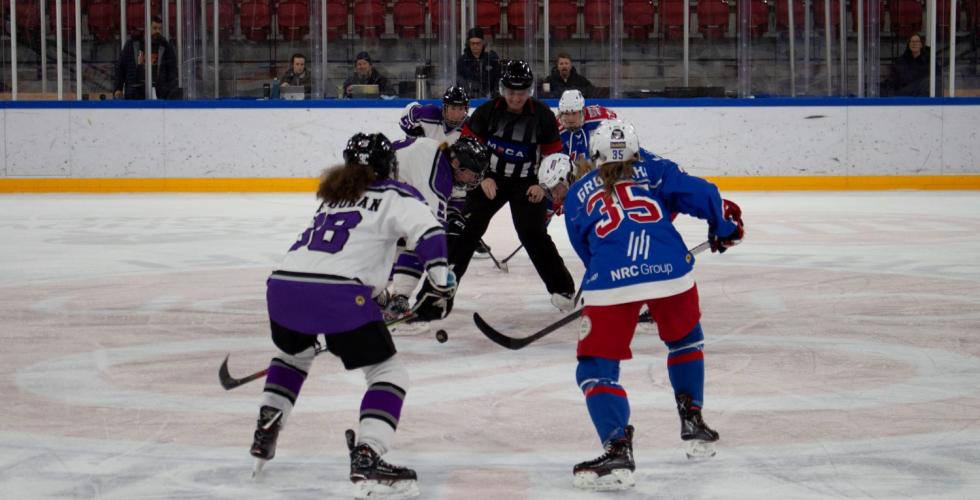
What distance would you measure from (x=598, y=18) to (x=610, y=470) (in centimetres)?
1030

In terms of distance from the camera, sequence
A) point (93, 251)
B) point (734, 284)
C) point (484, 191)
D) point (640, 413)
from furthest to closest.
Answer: point (93, 251) < point (734, 284) < point (484, 191) < point (640, 413)

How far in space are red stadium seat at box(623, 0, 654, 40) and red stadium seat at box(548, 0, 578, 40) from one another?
540 mm

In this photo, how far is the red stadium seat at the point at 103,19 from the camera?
12.9 m

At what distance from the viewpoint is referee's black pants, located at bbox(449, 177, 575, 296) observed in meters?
5.94

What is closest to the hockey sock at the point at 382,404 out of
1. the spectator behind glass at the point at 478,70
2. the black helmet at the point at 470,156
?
the black helmet at the point at 470,156

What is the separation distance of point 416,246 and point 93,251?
18.0 ft

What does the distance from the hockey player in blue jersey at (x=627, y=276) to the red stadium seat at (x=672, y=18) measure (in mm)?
9829

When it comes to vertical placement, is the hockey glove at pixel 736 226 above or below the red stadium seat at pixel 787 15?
below

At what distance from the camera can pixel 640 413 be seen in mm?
3887

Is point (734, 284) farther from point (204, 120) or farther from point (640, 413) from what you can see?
point (204, 120)

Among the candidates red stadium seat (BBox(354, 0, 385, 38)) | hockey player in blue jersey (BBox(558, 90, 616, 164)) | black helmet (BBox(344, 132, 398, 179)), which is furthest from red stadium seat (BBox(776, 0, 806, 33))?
black helmet (BBox(344, 132, 398, 179))

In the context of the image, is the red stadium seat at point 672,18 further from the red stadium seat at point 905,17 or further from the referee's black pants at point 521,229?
the referee's black pants at point 521,229

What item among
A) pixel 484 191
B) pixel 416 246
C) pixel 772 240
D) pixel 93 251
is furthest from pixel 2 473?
pixel 772 240

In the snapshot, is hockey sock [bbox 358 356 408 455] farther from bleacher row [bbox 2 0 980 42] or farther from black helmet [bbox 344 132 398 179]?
bleacher row [bbox 2 0 980 42]
